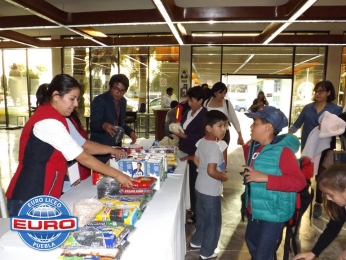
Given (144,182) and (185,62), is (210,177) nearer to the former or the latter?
(144,182)

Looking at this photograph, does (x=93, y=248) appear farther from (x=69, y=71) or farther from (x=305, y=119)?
(x=69, y=71)

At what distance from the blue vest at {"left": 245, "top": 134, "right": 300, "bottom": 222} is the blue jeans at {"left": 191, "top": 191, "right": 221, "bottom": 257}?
1.91 ft

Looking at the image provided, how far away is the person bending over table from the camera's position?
4.72ft

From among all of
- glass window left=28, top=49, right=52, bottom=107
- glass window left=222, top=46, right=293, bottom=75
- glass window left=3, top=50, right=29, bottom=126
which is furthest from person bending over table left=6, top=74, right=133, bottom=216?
glass window left=3, top=50, right=29, bottom=126

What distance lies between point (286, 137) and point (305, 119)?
6.90 feet

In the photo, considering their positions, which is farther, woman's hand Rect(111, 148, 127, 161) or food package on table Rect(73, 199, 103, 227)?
woman's hand Rect(111, 148, 127, 161)

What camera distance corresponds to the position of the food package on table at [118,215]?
1.29 m

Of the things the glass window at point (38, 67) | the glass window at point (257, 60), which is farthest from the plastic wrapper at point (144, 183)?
the glass window at point (38, 67)

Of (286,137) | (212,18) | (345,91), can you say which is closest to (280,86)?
(345,91)

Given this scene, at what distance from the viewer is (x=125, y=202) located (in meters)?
1.46

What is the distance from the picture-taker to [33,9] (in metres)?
4.13

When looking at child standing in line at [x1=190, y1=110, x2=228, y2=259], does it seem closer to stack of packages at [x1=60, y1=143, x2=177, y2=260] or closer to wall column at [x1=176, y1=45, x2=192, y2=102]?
stack of packages at [x1=60, y1=143, x2=177, y2=260]

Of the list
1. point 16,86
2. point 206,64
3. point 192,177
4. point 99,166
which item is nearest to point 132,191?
point 99,166

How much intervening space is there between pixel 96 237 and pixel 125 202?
14.4 inches
